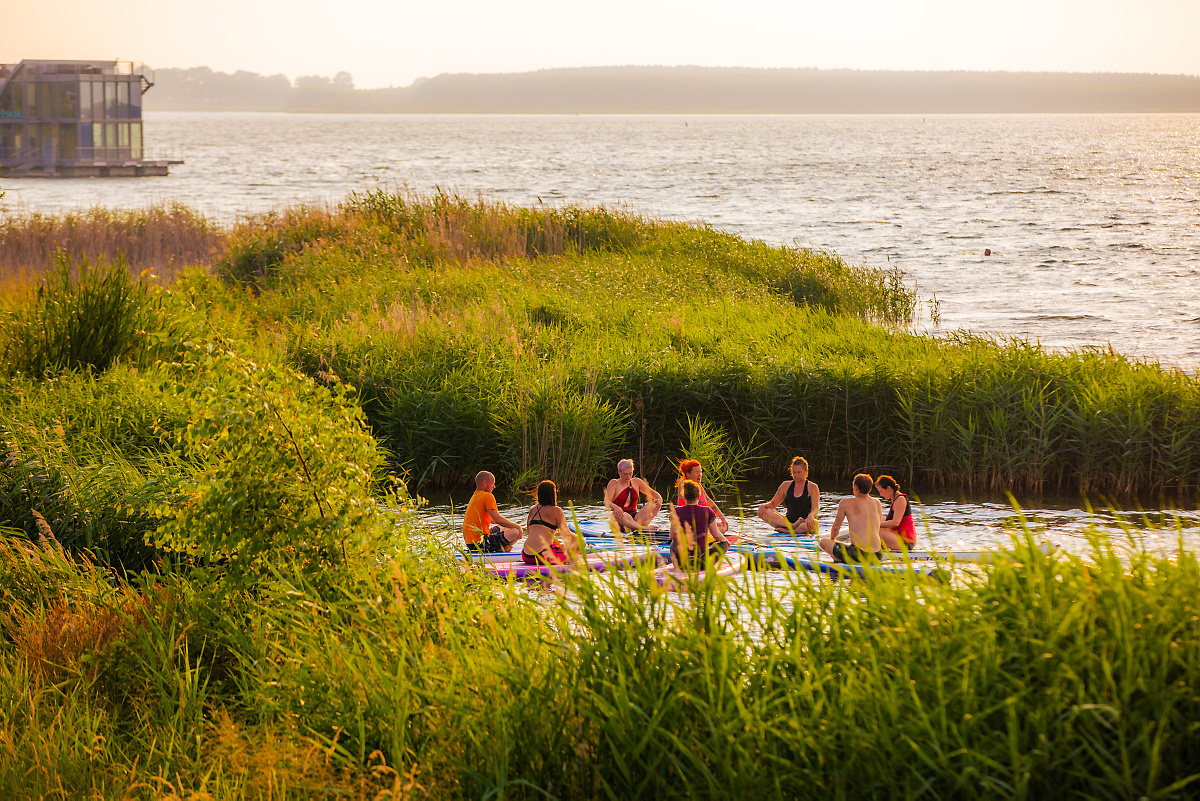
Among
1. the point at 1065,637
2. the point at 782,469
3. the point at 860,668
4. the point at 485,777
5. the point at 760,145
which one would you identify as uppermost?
the point at 760,145

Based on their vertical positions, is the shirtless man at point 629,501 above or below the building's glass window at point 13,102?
below

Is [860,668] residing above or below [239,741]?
above

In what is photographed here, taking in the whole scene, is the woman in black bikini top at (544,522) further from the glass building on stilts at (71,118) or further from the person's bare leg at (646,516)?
the glass building on stilts at (71,118)

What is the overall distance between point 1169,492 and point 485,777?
1160 cm

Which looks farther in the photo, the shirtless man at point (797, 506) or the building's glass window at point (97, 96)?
the building's glass window at point (97, 96)

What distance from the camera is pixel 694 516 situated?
9680mm

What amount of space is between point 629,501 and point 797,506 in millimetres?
1936

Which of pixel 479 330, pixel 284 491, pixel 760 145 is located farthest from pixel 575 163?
pixel 284 491

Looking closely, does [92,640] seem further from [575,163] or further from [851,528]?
[575,163]

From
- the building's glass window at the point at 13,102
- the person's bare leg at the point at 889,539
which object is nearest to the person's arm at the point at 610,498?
the person's bare leg at the point at 889,539

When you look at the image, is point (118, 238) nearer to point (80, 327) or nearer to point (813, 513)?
point (80, 327)

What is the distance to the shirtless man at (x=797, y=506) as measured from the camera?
39.3 feet

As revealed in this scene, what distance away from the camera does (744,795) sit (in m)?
4.16

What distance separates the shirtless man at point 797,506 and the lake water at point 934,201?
0.93m
